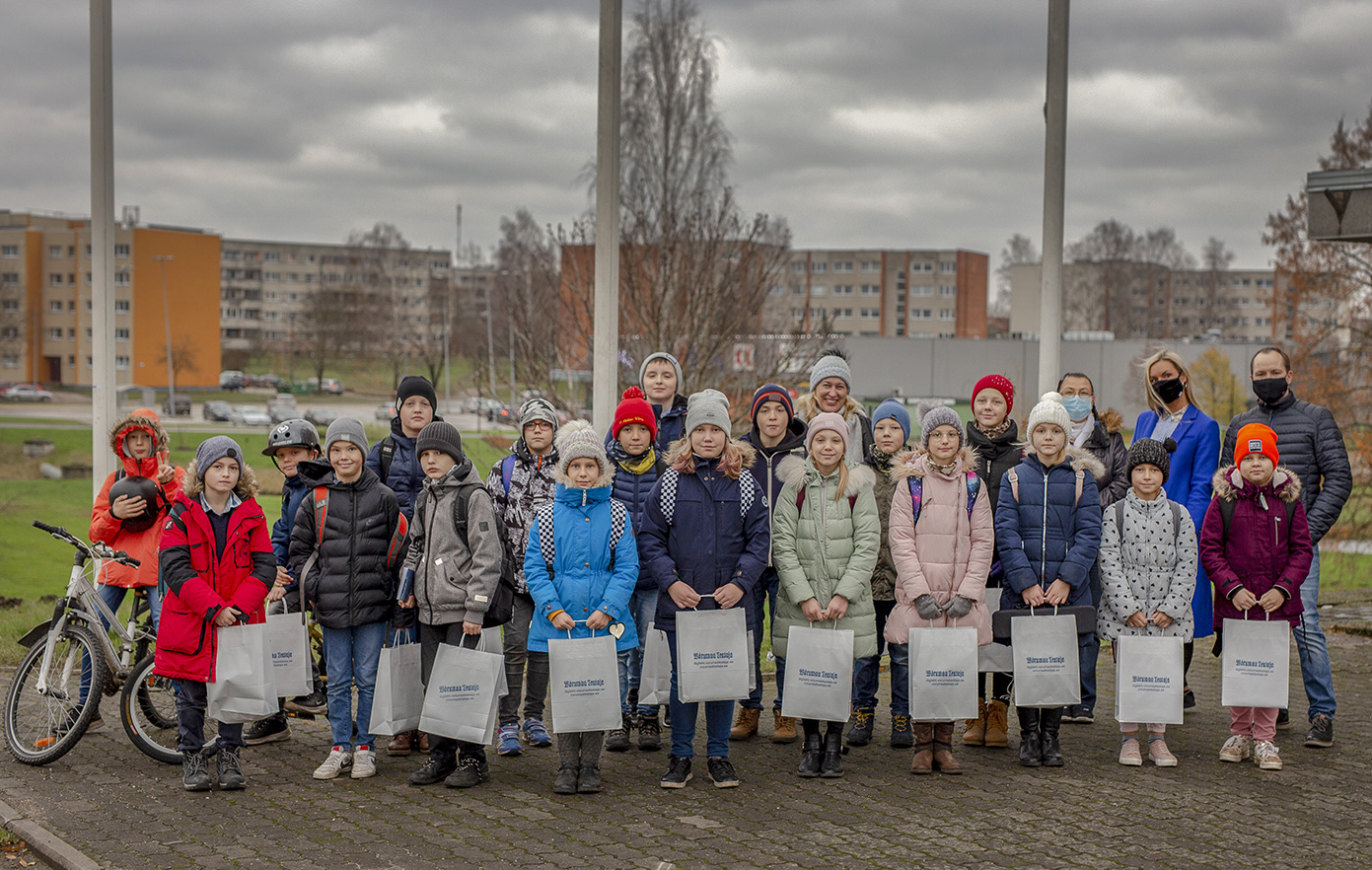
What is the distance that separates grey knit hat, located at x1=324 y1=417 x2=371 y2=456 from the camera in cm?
630

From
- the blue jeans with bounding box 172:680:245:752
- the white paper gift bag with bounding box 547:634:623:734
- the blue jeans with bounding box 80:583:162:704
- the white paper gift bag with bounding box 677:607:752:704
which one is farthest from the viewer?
the blue jeans with bounding box 80:583:162:704

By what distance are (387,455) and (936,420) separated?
3.12m

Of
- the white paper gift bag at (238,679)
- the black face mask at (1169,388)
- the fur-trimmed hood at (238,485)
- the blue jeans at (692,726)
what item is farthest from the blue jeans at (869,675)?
the fur-trimmed hood at (238,485)

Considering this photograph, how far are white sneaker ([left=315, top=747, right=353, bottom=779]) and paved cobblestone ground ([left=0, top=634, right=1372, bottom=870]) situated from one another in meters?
0.08

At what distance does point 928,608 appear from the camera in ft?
21.0

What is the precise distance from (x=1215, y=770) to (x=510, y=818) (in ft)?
12.2

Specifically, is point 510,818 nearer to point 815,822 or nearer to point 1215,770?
point 815,822

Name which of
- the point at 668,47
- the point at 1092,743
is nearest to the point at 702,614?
the point at 1092,743

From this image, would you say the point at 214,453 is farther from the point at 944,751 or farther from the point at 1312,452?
the point at 1312,452

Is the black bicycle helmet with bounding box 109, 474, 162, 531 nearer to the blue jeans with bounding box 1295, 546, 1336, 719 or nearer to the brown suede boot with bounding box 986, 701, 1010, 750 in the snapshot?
the brown suede boot with bounding box 986, 701, 1010, 750

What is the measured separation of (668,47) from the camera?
975 inches

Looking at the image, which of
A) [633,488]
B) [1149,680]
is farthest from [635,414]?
[1149,680]

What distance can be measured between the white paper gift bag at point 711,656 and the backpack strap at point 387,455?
2.09 m

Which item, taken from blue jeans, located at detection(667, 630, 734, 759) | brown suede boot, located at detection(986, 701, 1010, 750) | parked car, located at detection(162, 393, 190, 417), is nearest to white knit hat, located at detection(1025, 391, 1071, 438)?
brown suede boot, located at detection(986, 701, 1010, 750)
